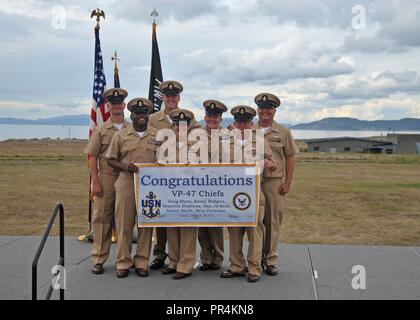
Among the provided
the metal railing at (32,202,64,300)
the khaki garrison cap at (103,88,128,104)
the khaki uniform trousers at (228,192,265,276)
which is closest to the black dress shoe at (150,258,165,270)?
the khaki uniform trousers at (228,192,265,276)

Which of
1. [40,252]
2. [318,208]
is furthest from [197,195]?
[318,208]

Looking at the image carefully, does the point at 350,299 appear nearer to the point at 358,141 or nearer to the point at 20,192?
the point at 20,192

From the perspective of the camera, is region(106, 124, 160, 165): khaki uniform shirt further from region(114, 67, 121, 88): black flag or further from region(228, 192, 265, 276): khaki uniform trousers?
region(114, 67, 121, 88): black flag

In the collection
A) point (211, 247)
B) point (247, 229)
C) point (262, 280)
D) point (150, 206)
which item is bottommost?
point (262, 280)

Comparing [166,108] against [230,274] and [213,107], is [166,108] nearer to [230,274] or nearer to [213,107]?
[213,107]

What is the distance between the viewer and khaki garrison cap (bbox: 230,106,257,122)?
5479mm

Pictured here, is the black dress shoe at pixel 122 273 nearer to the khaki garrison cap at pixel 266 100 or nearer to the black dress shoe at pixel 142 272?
the black dress shoe at pixel 142 272

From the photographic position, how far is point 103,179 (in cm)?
588

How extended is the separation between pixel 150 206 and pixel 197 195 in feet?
1.70

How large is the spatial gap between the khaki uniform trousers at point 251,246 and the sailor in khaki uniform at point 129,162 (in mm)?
947

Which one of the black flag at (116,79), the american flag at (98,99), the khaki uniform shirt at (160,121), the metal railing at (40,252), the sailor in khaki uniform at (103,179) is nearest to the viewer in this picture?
the metal railing at (40,252)

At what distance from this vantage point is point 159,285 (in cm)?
542

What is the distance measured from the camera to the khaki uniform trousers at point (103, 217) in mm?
5887

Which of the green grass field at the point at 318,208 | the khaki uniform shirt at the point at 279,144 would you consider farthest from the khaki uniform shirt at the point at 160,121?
the green grass field at the point at 318,208
